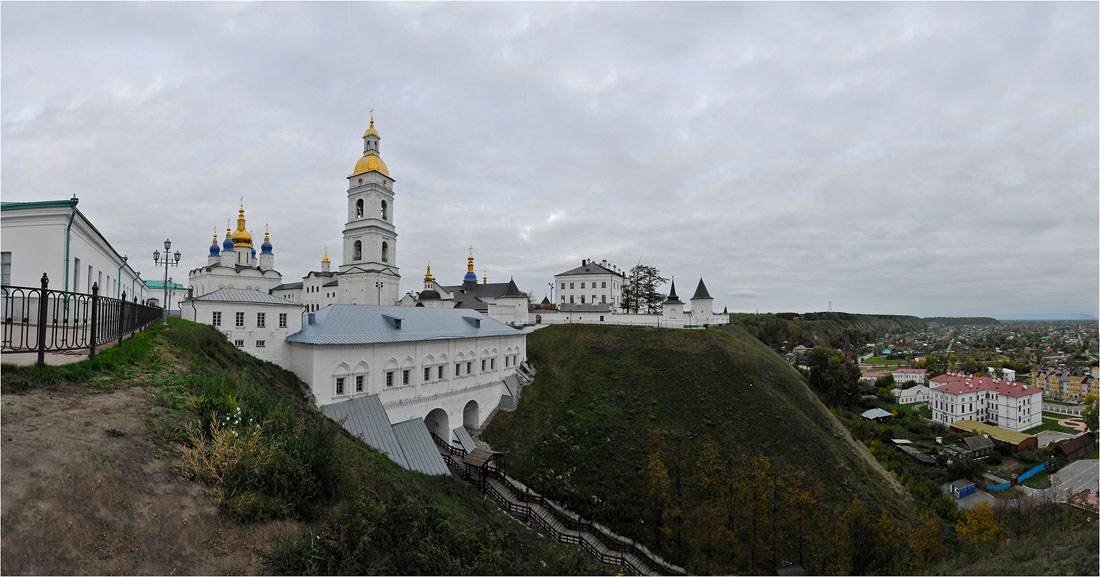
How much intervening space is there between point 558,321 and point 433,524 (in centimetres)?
4274

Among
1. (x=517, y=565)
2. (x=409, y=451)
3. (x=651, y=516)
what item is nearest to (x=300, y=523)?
(x=517, y=565)

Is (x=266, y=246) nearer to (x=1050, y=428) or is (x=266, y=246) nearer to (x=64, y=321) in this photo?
(x=64, y=321)

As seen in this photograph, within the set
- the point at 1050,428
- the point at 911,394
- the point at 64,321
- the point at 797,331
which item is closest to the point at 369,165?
the point at 64,321

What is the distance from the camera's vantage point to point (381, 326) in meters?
26.2

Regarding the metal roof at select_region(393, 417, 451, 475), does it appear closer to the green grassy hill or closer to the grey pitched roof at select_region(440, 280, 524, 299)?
the green grassy hill

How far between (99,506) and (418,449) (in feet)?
56.8

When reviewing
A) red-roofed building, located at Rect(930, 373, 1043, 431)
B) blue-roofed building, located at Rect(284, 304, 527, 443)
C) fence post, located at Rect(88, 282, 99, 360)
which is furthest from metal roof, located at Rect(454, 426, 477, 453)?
red-roofed building, located at Rect(930, 373, 1043, 431)

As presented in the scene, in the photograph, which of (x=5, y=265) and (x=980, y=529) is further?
(x=980, y=529)

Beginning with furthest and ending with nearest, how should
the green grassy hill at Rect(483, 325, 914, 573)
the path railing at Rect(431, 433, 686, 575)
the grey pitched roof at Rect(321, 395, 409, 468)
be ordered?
the green grassy hill at Rect(483, 325, 914, 573) → the grey pitched roof at Rect(321, 395, 409, 468) → the path railing at Rect(431, 433, 686, 575)

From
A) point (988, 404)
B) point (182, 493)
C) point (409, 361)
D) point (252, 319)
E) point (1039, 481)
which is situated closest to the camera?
point (182, 493)

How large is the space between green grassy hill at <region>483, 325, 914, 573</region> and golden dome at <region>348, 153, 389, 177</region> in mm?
30690

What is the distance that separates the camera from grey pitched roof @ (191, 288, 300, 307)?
21.8m

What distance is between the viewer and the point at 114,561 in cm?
521

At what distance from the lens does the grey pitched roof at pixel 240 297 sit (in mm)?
21828
